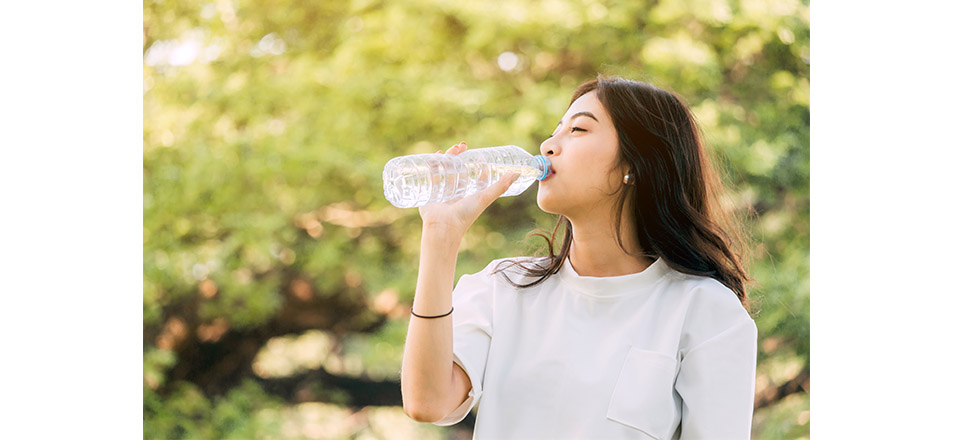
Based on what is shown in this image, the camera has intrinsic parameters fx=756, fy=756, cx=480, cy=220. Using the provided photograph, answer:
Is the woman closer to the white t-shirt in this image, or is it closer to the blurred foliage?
the white t-shirt

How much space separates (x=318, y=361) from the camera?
149 inches

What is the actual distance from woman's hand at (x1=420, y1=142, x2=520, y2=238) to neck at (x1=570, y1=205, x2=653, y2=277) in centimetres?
14

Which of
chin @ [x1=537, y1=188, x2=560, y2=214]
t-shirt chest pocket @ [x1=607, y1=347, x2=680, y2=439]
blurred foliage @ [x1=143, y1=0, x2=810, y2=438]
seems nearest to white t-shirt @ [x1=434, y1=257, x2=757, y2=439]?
t-shirt chest pocket @ [x1=607, y1=347, x2=680, y2=439]

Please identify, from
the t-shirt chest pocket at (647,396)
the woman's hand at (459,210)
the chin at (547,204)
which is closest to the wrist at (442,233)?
the woman's hand at (459,210)

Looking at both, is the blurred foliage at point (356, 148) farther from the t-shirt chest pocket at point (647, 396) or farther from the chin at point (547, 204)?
the t-shirt chest pocket at point (647, 396)

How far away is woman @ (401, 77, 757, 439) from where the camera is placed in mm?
1069

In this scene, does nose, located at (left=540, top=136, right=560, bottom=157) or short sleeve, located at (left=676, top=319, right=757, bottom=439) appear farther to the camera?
nose, located at (left=540, top=136, right=560, bottom=157)

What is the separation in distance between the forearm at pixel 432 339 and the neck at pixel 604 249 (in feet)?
0.76

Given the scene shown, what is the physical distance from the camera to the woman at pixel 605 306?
1.07 m

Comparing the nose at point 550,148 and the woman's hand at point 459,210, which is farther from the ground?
the nose at point 550,148

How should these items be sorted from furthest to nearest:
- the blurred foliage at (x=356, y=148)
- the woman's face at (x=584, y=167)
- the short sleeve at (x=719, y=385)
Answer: the blurred foliage at (x=356, y=148), the woman's face at (x=584, y=167), the short sleeve at (x=719, y=385)

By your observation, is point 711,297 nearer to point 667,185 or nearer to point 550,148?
point 667,185

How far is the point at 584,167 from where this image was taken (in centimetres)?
115
